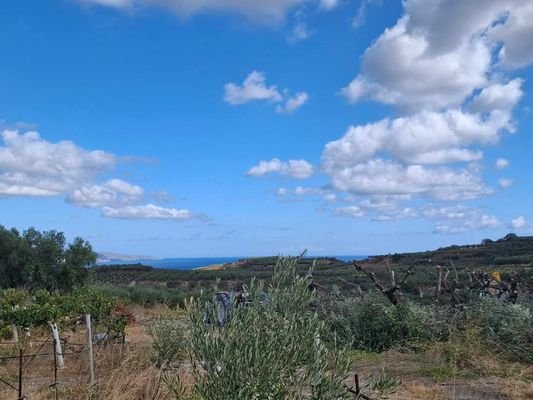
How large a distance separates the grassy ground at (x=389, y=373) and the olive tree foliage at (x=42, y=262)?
822cm

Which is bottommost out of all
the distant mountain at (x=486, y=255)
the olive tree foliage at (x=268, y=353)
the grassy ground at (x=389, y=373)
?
the grassy ground at (x=389, y=373)

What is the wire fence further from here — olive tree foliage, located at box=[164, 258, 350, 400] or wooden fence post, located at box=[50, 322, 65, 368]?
olive tree foliage, located at box=[164, 258, 350, 400]

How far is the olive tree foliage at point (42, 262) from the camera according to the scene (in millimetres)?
18219

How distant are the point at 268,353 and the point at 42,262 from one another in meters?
16.7

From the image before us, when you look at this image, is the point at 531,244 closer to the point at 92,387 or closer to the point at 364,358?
the point at 364,358

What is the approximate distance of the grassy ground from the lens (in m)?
6.15

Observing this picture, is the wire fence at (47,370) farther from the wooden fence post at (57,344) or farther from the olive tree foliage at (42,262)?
the olive tree foliage at (42,262)

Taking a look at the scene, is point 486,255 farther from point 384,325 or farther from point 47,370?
point 47,370

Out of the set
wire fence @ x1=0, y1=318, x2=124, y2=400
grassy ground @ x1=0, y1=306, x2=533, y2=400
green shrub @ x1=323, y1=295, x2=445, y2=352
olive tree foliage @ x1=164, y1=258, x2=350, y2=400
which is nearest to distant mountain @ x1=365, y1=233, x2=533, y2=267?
green shrub @ x1=323, y1=295, x2=445, y2=352

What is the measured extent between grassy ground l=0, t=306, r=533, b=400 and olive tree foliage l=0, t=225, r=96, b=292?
8.22m

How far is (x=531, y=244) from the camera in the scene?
3244 centimetres

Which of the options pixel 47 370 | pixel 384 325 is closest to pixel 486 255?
pixel 384 325

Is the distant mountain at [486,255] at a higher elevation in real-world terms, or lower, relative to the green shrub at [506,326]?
higher

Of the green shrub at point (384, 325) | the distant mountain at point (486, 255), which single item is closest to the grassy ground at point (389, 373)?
the green shrub at point (384, 325)
